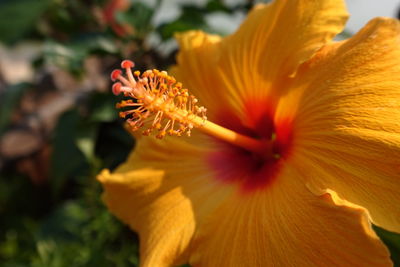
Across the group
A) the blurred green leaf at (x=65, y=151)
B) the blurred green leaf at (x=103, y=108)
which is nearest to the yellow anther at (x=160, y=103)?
the blurred green leaf at (x=103, y=108)

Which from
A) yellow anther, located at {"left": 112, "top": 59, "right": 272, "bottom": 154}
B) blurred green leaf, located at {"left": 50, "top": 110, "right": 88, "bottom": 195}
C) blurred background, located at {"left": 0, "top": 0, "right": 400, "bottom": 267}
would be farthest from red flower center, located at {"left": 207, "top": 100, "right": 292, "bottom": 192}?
blurred green leaf, located at {"left": 50, "top": 110, "right": 88, "bottom": 195}

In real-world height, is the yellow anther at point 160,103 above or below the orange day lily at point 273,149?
above

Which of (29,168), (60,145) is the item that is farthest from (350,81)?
(29,168)

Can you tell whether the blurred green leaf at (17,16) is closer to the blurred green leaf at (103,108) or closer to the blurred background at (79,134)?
the blurred background at (79,134)

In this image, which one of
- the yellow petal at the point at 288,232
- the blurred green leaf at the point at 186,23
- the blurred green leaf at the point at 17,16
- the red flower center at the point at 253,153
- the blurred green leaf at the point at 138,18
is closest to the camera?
the yellow petal at the point at 288,232

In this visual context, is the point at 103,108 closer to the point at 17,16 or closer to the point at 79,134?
the point at 79,134

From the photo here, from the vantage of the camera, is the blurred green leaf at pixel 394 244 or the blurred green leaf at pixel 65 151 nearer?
the blurred green leaf at pixel 394 244

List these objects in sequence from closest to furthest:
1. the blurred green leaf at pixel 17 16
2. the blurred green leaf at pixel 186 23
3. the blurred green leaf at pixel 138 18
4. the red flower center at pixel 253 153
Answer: the red flower center at pixel 253 153 < the blurred green leaf at pixel 186 23 < the blurred green leaf at pixel 17 16 < the blurred green leaf at pixel 138 18
